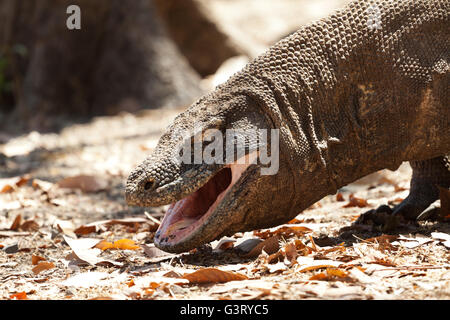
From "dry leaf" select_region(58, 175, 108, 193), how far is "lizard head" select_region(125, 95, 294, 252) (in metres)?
2.26

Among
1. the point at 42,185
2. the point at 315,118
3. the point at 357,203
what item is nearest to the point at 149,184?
the point at 315,118

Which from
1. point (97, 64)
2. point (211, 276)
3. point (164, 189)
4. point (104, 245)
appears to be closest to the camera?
point (211, 276)

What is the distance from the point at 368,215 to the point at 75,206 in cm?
223

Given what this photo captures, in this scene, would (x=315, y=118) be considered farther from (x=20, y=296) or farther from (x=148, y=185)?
(x=20, y=296)

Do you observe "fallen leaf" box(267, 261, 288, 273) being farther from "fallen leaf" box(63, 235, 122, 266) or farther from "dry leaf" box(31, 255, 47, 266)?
"dry leaf" box(31, 255, 47, 266)

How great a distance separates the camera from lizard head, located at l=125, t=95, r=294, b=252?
10.2 feet

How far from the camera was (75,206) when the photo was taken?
498cm

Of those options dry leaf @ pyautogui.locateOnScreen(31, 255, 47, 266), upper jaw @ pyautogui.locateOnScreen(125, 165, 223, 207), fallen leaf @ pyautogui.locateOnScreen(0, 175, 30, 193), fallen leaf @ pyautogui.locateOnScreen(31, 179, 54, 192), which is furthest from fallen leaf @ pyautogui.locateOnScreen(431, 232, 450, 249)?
fallen leaf @ pyautogui.locateOnScreen(0, 175, 30, 193)

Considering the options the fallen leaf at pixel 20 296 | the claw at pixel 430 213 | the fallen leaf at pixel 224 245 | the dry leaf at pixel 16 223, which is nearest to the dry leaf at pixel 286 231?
the fallen leaf at pixel 224 245

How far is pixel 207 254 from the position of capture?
11.2 ft

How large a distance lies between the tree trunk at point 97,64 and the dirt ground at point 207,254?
3.42 metres

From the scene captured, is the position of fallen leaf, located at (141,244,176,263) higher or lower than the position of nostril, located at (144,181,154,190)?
lower

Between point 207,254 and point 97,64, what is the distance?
6.35 meters
